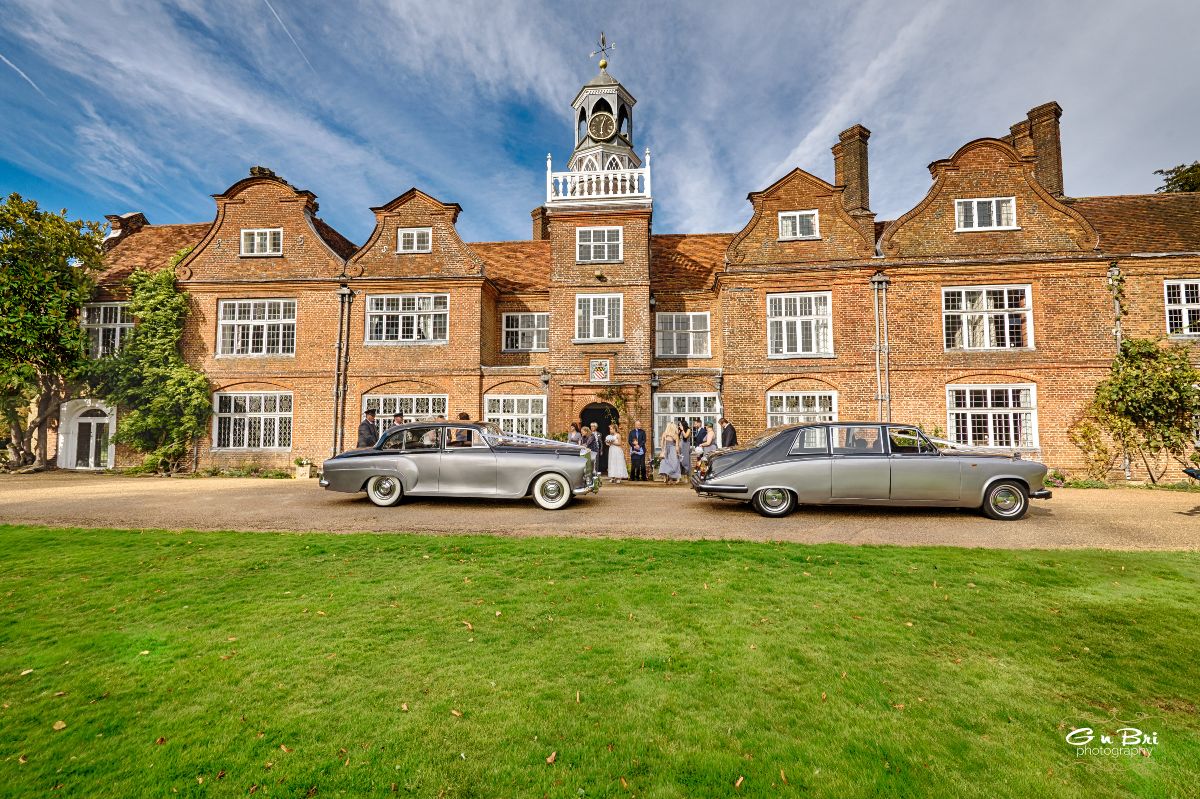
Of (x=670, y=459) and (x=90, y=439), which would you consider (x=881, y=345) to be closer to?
(x=670, y=459)

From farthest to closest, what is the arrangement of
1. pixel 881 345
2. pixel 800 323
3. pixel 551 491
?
1. pixel 800 323
2. pixel 881 345
3. pixel 551 491

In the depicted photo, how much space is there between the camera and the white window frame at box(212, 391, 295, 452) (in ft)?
62.6

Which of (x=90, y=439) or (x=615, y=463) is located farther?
(x=90, y=439)

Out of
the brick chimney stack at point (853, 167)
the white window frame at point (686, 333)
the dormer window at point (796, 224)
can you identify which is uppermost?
the brick chimney stack at point (853, 167)

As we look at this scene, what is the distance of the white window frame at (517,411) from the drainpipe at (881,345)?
11.1m

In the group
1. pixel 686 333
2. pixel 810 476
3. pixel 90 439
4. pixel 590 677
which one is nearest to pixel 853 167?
pixel 686 333

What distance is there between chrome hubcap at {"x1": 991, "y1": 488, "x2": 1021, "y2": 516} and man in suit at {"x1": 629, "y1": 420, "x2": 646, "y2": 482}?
8621 mm

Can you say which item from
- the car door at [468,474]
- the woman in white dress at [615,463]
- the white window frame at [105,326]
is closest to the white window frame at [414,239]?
the white window frame at [105,326]

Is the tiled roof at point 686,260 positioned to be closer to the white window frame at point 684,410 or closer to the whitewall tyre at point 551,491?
the white window frame at point 684,410

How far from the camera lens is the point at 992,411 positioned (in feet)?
56.6

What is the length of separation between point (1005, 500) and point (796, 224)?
40.1 ft

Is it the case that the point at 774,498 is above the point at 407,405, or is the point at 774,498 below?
below

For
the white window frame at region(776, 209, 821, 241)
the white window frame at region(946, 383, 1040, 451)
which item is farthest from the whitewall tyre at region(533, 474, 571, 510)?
the white window frame at region(946, 383, 1040, 451)

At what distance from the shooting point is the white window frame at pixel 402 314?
763 inches
